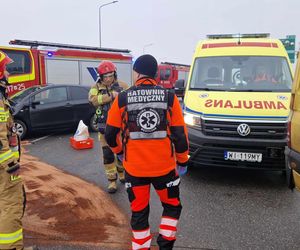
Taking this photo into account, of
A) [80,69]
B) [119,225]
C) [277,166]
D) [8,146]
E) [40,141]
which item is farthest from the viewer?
[80,69]

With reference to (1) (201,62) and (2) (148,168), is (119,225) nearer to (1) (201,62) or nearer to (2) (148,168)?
(2) (148,168)

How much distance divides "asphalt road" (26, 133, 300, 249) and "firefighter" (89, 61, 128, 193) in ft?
1.11

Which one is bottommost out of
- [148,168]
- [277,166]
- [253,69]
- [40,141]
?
[40,141]

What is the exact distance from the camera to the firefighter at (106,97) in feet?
16.5

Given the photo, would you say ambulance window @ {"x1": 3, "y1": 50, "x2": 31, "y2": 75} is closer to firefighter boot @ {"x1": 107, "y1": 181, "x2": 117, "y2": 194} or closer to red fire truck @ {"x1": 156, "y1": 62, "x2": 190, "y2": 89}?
firefighter boot @ {"x1": 107, "y1": 181, "x2": 117, "y2": 194}

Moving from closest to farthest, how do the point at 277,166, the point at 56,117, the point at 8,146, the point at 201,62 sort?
the point at 8,146 → the point at 277,166 → the point at 201,62 → the point at 56,117

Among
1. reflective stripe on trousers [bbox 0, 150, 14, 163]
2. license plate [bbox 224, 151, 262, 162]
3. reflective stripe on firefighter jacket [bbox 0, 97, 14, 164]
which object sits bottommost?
license plate [bbox 224, 151, 262, 162]

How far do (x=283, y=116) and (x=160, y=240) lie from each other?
115 inches

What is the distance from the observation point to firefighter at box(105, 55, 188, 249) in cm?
295

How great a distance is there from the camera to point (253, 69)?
6.11 m

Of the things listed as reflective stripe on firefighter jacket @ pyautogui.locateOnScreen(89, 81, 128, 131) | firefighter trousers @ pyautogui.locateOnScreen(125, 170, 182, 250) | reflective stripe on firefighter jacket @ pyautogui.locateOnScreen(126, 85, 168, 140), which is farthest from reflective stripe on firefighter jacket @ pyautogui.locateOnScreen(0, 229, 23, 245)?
reflective stripe on firefighter jacket @ pyautogui.locateOnScreen(89, 81, 128, 131)

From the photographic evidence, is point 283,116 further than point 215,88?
No

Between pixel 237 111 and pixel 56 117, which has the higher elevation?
pixel 237 111

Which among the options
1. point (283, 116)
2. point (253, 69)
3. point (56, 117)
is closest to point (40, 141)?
point (56, 117)
